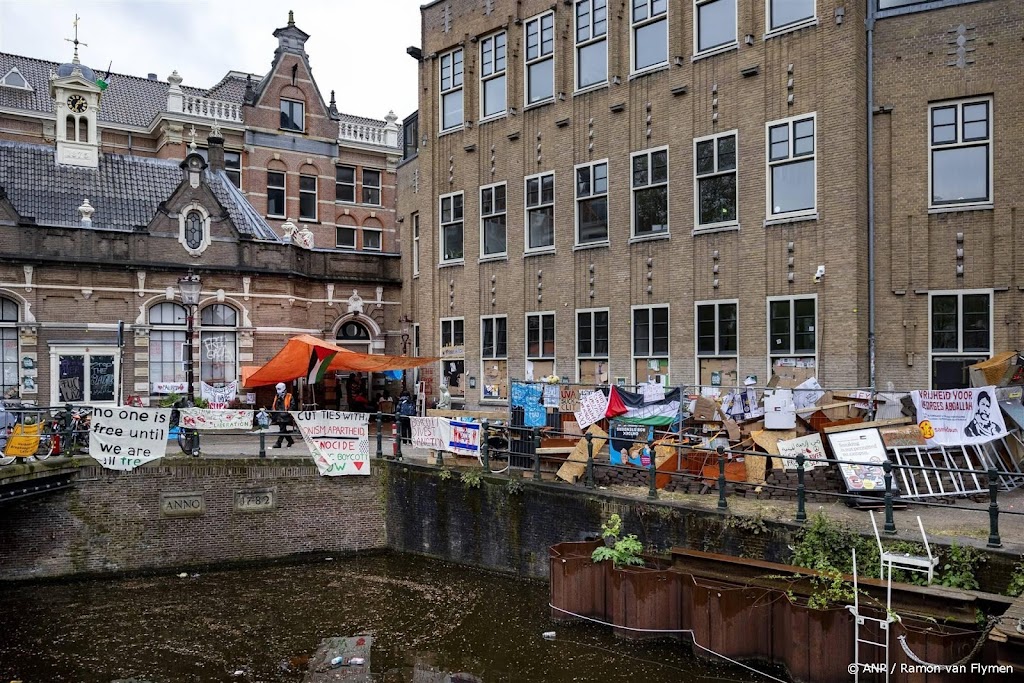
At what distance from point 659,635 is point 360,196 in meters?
32.3

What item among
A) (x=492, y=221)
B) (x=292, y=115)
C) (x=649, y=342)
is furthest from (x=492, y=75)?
(x=292, y=115)

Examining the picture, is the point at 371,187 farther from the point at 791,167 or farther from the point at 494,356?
the point at 791,167

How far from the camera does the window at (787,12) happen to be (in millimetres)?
17438

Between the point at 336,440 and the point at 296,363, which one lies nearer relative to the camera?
the point at 336,440

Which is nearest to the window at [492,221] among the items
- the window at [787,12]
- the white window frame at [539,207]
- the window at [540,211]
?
the white window frame at [539,207]

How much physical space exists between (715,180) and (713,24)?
375cm

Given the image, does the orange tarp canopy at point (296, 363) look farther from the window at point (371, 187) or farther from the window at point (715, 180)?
the window at point (371, 187)

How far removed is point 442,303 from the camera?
84.5 feet

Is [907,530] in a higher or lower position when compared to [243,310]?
lower

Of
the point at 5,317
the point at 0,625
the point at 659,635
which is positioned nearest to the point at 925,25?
the point at 659,635

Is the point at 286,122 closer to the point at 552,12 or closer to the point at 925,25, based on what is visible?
the point at 552,12

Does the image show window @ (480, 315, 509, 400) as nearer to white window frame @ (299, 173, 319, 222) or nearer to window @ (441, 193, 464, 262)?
window @ (441, 193, 464, 262)

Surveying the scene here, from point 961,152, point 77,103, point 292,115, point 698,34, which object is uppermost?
point 292,115

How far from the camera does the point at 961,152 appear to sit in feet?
53.2
